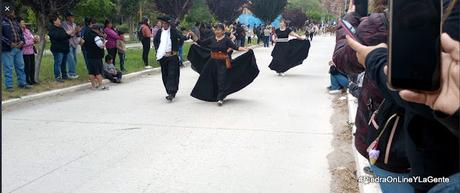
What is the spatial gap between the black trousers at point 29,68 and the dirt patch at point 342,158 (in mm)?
6847

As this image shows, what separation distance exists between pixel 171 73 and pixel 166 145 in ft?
13.2

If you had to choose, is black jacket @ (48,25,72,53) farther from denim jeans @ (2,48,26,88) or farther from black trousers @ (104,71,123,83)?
denim jeans @ (2,48,26,88)

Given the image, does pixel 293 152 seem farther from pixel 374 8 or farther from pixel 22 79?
pixel 22 79

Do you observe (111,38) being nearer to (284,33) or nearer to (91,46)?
(91,46)

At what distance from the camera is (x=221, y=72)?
9.69 m

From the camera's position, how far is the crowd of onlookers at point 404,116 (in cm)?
130

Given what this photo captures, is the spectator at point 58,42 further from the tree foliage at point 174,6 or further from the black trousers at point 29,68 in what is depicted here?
the tree foliage at point 174,6

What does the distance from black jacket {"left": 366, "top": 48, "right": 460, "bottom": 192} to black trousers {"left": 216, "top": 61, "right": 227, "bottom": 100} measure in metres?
7.69

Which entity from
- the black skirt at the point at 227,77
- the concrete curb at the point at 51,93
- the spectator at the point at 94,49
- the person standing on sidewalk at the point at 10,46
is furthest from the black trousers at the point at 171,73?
the person standing on sidewalk at the point at 10,46

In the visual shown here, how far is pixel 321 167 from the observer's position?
5488 mm

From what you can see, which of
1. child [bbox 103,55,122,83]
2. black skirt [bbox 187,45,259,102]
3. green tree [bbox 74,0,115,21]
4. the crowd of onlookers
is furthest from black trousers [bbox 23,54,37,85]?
green tree [bbox 74,0,115,21]

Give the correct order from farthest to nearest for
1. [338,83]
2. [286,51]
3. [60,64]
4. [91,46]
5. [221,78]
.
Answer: [286,51] → [60,64] → [91,46] → [338,83] → [221,78]

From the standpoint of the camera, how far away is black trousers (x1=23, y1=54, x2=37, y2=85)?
11000 mm

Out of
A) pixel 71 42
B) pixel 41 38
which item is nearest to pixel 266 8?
pixel 71 42
